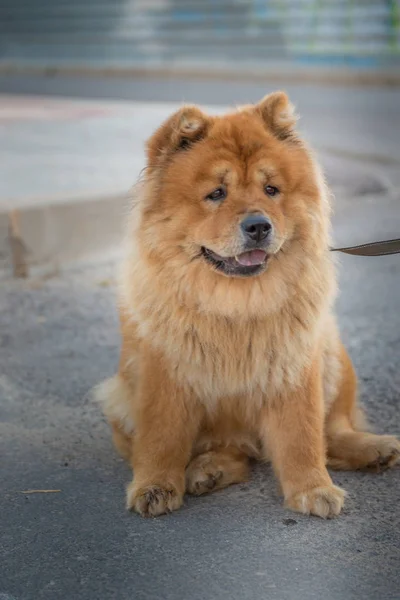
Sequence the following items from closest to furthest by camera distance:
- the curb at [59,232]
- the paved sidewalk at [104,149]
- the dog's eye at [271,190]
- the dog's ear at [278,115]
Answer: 1. the dog's eye at [271,190]
2. the dog's ear at [278,115]
3. the curb at [59,232]
4. the paved sidewalk at [104,149]

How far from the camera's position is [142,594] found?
2928 millimetres

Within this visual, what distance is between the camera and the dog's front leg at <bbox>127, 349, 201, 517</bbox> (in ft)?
11.6

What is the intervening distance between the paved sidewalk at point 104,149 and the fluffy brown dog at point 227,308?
338cm

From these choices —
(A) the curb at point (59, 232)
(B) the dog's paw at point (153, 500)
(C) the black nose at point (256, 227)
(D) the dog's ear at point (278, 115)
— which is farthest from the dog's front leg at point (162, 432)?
(A) the curb at point (59, 232)

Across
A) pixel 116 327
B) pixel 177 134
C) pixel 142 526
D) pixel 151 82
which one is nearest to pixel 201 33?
pixel 151 82

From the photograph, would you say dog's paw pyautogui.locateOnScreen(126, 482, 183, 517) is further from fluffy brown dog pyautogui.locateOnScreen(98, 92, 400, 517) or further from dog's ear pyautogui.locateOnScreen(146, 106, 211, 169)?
dog's ear pyautogui.locateOnScreen(146, 106, 211, 169)

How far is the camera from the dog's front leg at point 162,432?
3551 mm

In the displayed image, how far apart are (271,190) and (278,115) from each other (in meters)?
0.37

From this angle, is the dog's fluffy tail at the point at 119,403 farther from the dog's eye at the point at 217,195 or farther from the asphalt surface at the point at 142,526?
the dog's eye at the point at 217,195

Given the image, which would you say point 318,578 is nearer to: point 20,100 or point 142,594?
point 142,594

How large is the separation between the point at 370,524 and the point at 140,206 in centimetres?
153

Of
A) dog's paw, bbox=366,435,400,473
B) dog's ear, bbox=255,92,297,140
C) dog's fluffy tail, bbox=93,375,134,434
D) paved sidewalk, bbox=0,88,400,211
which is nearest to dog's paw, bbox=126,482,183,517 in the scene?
dog's fluffy tail, bbox=93,375,134,434

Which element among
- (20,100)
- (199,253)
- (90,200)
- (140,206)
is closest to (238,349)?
(199,253)

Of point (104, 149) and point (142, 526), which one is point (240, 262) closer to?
point (142, 526)
